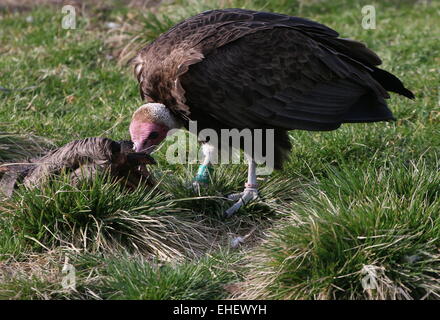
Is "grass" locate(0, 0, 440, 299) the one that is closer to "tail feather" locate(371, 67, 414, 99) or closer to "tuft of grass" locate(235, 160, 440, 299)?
"tuft of grass" locate(235, 160, 440, 299)

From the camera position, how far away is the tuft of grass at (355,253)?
348cm

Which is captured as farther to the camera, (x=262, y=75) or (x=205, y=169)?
(x=205, y=169)

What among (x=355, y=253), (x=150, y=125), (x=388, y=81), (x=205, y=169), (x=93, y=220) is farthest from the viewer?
(x=388, y=81)

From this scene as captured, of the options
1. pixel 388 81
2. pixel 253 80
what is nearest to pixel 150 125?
pixel 253 80

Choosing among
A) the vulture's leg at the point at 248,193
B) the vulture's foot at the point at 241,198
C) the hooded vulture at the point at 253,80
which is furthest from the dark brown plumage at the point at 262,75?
the vulture's foot at the point at 241,198

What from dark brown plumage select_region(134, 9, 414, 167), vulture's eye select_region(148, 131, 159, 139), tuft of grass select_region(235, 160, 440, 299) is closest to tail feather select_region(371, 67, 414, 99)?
dark brown plumage select_region(134, 9, 414, 167)

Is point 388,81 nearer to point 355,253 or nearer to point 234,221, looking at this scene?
point 234,221

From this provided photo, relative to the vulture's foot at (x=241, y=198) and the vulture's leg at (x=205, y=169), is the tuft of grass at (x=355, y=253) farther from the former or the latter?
the vulture's leg at (x=205, y=169)

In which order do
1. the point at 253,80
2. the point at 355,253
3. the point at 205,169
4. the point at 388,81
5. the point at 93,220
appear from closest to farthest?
the point at 355,253 → the point at 93,220 → the point at 253,80 → the point at 205,169 → the point at 388,81

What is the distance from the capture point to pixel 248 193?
481 centimetres

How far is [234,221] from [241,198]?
0.15 m

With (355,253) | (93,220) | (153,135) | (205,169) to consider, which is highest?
(153,135)

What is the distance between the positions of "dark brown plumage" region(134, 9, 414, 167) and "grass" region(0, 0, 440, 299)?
39 cm

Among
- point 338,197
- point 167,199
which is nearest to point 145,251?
point 167,199
